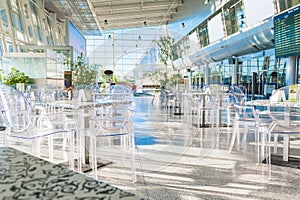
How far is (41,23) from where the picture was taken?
48.4 feet

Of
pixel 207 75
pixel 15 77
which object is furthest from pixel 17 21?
pixel 207 75

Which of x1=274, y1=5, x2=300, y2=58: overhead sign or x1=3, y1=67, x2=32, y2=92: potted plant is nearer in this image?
x1=274, y1=5, x2=300, y2=58: overhead sign

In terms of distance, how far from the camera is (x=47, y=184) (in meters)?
0.53

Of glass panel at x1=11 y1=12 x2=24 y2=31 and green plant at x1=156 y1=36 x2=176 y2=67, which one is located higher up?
glass panel at x1=11 y1=12 x2=24 y2=31

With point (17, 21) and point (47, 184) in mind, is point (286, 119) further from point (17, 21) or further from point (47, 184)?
point (17, 21)

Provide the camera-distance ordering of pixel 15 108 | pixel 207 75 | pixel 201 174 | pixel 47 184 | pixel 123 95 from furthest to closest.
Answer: pixel 207 75, pixel 123 95, pixel 201 174, pixel 15 108, pixel 47 184

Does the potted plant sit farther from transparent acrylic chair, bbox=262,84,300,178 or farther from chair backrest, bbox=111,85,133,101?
transparent acrylic chair, bbox=262,84,300,178

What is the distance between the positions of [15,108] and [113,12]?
642 inches

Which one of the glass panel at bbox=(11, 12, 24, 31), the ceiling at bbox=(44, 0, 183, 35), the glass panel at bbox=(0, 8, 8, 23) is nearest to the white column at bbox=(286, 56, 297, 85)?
the ceiling at bbox=(44, 0, 183, 35)

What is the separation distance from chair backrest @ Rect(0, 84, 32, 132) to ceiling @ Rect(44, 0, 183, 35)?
11.8 m

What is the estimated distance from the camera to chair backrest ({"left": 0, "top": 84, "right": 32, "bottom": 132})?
93.0 inches

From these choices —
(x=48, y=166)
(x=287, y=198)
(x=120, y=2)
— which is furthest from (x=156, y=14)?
(x=48, y=166)

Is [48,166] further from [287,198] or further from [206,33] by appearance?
[206,33]

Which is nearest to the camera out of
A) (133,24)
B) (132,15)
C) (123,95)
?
(123,95)
